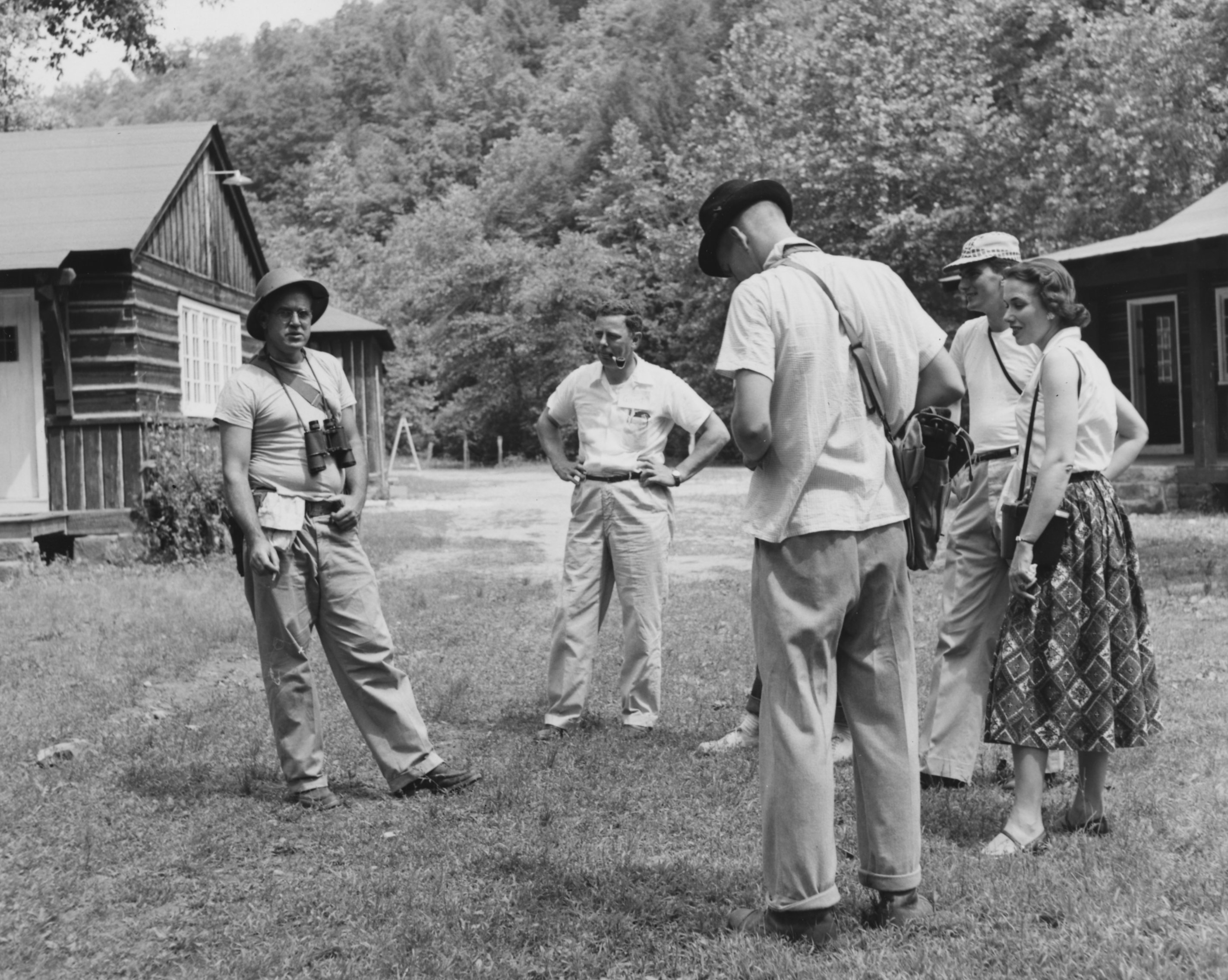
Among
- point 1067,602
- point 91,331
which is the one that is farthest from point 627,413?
point 91,331

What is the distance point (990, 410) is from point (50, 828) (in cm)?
396

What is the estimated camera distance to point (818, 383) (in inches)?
141

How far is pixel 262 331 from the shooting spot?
5383 millimetres

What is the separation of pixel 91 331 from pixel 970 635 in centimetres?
1225

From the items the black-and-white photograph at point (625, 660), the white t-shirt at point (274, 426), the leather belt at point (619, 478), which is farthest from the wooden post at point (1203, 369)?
the white t-shirt at point (274, 426)

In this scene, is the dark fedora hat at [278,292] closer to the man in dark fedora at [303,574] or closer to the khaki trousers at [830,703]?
the man in dark fedora at [303,574]

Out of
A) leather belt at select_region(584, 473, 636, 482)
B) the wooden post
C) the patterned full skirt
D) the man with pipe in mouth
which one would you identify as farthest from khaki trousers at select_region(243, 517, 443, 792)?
the wooden post

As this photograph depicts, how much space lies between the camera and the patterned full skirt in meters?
4.32

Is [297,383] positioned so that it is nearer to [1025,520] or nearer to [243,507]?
[243,507]

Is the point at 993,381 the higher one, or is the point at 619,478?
the point at 993,381

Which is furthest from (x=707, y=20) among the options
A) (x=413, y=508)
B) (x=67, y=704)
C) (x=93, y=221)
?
(x=67, y=704)

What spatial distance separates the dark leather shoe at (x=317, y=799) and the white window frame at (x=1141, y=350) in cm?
1943

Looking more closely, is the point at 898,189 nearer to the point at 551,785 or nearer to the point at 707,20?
the point at 707,20

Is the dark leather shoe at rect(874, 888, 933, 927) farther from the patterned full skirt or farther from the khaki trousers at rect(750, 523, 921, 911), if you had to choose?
the patterned full skirt
